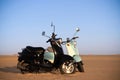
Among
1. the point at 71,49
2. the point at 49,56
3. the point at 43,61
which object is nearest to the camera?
the point at 43,61

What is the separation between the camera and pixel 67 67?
49.2ft

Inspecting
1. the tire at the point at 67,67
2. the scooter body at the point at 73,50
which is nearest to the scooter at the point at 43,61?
the tire at the point at 67,67

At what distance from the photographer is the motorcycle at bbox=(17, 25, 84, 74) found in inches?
587

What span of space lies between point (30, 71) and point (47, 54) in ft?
3.57

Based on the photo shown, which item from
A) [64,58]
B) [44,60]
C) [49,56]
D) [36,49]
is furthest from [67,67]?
[36,49]

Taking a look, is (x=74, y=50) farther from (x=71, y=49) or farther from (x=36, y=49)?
(x=36, y=49)

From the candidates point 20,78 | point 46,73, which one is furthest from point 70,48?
point 20,78

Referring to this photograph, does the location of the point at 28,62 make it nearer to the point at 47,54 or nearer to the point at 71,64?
the point at 47,54

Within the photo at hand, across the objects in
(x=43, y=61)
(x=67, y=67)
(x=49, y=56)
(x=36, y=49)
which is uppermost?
(x=36, y=49)

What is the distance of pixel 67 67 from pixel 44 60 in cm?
108

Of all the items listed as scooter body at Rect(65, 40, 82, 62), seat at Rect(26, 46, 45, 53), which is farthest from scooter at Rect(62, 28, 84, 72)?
seat at Rect(26, 46, 45, 53)

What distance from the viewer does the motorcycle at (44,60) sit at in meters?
14.9

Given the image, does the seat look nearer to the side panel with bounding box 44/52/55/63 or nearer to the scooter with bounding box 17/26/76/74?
the scooter with bounding box 17/26/76/74

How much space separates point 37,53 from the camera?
14922mm
